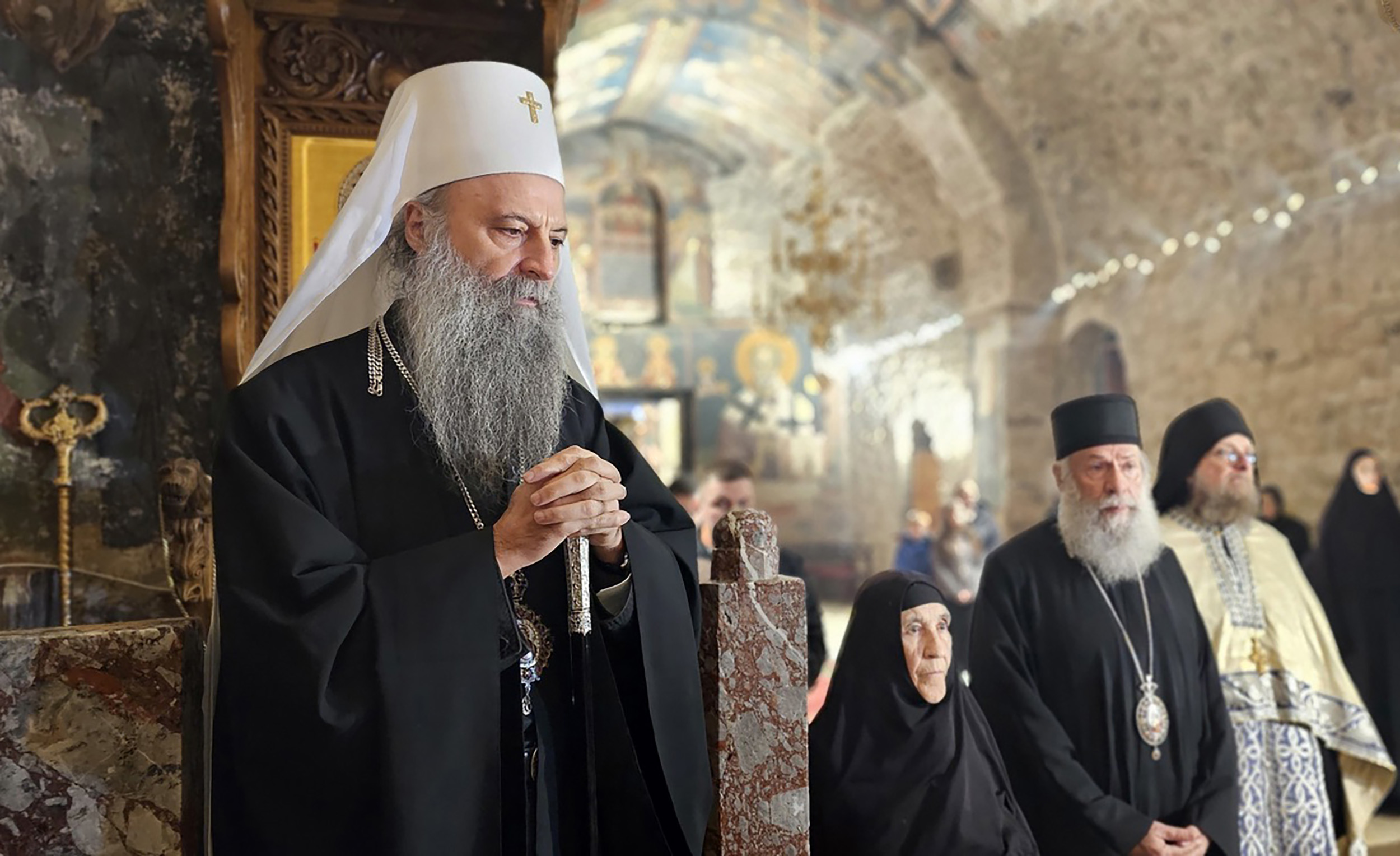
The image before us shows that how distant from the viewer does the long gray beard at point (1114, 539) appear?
3.33m

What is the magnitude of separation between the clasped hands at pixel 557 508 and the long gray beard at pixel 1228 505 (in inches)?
108

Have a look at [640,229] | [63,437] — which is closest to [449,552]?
[63,437]

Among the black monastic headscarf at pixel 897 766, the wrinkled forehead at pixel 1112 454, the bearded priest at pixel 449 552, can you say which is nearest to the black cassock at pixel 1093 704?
the wrinkled forehead at pixel 1112 454

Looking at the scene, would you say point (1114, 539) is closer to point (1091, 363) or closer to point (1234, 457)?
point (1234, 457)

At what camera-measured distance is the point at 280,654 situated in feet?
5.52

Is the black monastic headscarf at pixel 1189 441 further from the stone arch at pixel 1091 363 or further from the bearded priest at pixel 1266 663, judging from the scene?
the stone arch at pixel 1091 363

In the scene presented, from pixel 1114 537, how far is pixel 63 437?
2.98 m

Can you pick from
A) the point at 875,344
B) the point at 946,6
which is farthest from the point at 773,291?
the point at 946,6

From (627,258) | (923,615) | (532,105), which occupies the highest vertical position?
(627,258)

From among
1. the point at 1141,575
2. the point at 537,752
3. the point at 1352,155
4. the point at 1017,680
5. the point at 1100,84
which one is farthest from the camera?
the point at 1100,84

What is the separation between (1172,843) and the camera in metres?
2.95

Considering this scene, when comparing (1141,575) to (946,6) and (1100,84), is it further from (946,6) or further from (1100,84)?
(946,6)

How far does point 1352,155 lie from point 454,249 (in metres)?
7.70

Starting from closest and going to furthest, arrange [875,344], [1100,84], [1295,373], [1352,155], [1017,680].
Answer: [1017,680]
[1352,155]
[1295,373]
[1100,84]
[875,344]
